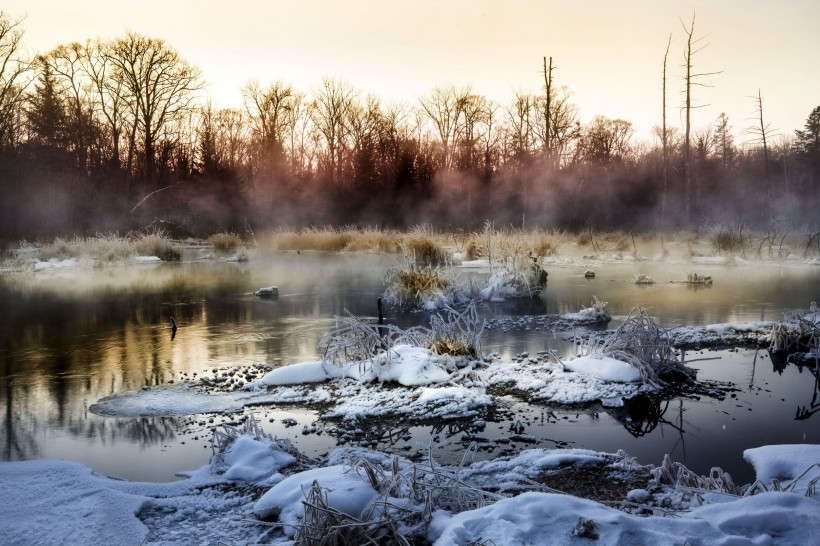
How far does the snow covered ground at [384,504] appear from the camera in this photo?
2824mm

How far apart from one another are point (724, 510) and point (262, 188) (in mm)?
40802

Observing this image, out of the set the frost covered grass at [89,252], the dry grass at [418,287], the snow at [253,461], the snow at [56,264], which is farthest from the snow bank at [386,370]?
the frost covered grass at [89,252]

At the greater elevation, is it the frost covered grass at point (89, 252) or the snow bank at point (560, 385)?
the frost covered grass at point (89, 252)

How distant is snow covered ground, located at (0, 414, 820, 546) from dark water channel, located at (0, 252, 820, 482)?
0.36 metres

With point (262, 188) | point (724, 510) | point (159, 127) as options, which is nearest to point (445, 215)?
point (262, 188)

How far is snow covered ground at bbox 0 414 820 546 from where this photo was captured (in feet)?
9.27

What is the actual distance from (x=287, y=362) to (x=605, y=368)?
148 inches

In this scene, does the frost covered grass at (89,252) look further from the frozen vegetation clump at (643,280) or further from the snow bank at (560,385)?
the snow bank at (560,385)

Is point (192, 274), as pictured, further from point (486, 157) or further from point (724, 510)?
point (486, 157)

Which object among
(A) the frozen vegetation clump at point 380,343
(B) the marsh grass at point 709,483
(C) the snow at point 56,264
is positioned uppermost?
(C) the snow at point 56,264

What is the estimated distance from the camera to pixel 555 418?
213 inches

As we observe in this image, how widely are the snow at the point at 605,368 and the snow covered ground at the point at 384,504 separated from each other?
5.89ft

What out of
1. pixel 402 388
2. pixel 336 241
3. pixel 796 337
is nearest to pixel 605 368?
pixel 402 388

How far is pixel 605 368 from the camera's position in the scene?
255 inches
